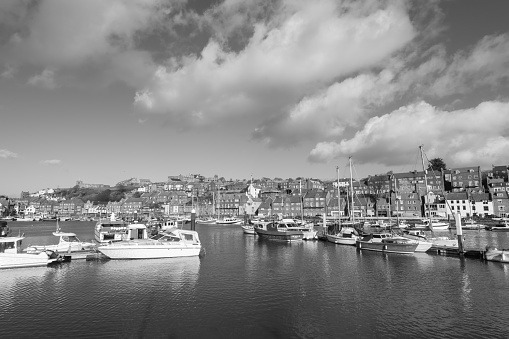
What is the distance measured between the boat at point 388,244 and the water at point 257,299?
19.3 ft

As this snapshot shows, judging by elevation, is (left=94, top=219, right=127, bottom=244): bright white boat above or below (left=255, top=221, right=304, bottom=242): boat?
above

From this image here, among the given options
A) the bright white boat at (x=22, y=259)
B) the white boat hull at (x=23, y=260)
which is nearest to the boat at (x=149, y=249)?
the bright white boat at (x=22, y=259)

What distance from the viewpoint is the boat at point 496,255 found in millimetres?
33375

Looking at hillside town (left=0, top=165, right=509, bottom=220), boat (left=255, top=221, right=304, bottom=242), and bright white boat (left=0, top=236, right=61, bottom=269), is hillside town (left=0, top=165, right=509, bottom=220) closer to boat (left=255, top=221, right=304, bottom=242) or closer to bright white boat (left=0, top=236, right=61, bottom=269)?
boat (left=255, top=221, right=304, bottom=242)

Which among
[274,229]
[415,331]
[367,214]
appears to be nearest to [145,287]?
[415,331]

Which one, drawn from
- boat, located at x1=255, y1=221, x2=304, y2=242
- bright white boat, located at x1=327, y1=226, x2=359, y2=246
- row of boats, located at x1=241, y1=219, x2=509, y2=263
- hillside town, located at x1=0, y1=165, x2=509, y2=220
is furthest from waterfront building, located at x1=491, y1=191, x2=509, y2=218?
boat, located at x1=255, y1=221, x2=304, y2=242

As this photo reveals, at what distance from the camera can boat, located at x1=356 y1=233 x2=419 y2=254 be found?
41.3 metres

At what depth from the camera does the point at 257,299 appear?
22.3 m

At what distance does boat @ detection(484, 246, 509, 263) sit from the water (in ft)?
3.46

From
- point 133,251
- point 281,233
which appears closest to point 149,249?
point 133,251

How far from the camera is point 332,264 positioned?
35000 millimetres

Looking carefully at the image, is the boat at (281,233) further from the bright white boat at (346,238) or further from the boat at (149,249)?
the boat at (149,249)

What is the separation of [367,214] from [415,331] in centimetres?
10764

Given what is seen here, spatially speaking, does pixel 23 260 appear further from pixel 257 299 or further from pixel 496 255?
pixel 496 255
